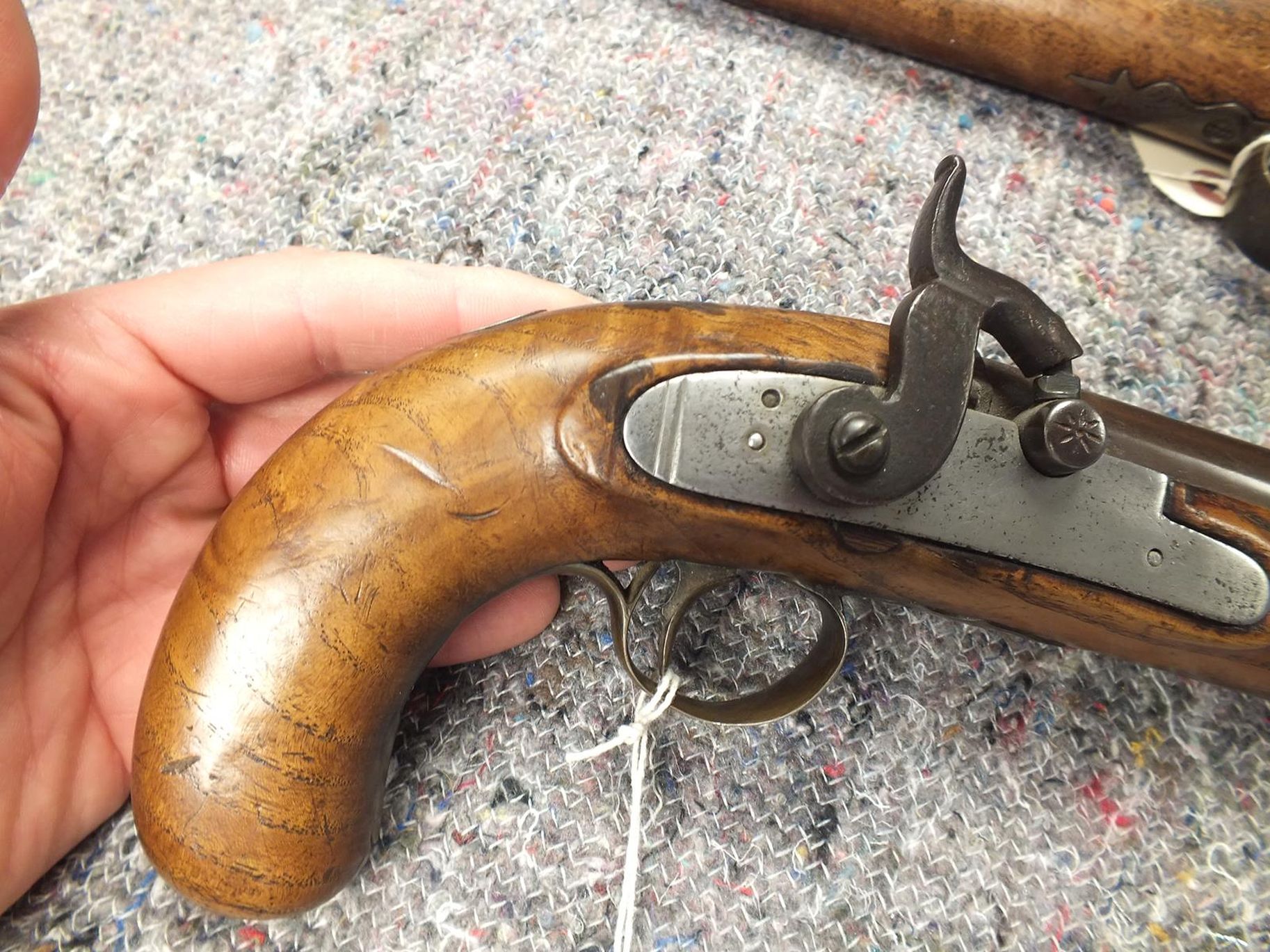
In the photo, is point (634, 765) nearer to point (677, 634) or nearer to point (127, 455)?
point (677, 634)

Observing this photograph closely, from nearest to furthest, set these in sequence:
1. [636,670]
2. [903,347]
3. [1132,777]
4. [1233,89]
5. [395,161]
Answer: [903,347], [636,670], [1132,777], [1233,89], [395,161]

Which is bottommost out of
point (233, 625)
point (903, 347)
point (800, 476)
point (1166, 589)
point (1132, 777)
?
point (1132, 777)

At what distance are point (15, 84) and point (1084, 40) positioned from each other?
1.84 meters

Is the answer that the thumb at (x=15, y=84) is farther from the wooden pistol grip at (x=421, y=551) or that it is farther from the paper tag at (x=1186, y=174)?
the paper tag at (x=1186, y=174)

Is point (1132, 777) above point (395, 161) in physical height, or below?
below

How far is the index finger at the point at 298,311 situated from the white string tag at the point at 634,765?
2.11ft

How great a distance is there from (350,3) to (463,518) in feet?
5.08

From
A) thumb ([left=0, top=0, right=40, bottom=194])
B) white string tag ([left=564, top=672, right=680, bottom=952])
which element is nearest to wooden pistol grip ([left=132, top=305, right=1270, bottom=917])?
white string tag ([left=564, top=672, right=680, bottom=952])

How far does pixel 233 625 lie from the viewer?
3.45 feet

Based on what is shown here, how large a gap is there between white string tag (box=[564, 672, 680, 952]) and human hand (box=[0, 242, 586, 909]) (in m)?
0.25

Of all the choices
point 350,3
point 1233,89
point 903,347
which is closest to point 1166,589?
point 903,347

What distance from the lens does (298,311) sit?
55.1 inches

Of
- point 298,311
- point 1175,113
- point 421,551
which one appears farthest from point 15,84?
point 1175,113

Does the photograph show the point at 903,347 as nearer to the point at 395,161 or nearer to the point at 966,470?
the point at 966,470
